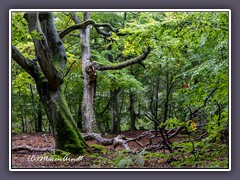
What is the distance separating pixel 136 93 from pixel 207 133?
7.02 feet

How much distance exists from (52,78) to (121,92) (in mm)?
1827

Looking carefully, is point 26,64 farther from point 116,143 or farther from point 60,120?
point 116,143

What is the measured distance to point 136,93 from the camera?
5410 mm

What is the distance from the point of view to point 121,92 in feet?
17.6

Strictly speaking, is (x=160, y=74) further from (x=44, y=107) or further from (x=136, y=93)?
(x=44, y=107)

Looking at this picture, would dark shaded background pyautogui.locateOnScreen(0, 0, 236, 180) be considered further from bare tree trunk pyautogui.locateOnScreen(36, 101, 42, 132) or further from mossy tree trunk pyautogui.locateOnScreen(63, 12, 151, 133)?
mossy tree trunk pyautogui.locateOnScreen(63, 12, 151, 133)

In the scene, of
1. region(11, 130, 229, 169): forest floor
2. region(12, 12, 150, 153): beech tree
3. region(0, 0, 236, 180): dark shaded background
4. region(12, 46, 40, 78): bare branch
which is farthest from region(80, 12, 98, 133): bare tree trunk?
region(0, 0, 236, 180): dark shaded background

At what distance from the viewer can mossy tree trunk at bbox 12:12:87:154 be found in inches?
145

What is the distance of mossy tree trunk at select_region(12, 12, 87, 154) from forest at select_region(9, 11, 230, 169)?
0.01 m

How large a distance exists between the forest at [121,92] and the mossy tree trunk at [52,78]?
0.01m
